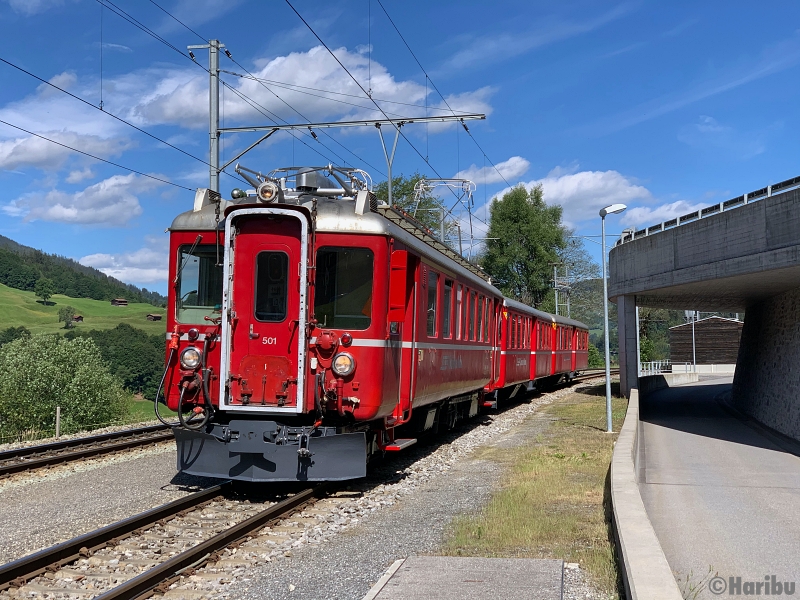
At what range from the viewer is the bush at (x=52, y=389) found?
115 ft

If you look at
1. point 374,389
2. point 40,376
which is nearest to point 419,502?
point 374,389

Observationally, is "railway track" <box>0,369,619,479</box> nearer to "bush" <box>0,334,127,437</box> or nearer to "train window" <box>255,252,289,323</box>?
"train window" <box>255,252,289,323</box>

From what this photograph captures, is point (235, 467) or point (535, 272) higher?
point (535, 272)

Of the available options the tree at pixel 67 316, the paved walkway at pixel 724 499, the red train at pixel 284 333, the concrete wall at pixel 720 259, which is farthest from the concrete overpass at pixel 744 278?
the tree at pixel 67 316

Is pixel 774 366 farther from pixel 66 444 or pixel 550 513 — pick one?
pixel 66 444

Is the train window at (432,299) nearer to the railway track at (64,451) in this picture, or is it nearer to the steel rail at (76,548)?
the steel rail at (76,548)

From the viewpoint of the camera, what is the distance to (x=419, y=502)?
892cm

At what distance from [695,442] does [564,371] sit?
16802 mm

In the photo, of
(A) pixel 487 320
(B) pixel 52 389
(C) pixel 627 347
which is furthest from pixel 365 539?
(B) pixel 52 389

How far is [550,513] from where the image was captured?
8.09m

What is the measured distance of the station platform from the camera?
17.1 feet

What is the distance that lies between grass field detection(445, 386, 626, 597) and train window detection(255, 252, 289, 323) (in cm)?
286

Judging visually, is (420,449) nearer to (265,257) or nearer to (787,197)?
(265,257)

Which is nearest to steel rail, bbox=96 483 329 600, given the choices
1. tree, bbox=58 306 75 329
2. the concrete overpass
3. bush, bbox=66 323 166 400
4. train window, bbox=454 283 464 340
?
train window, bbox=454 283 464 340
